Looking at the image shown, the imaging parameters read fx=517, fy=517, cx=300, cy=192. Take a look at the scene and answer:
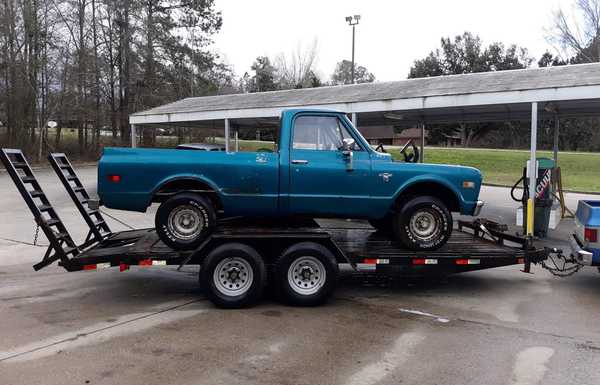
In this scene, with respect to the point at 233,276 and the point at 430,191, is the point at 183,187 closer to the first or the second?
the point at 233,276

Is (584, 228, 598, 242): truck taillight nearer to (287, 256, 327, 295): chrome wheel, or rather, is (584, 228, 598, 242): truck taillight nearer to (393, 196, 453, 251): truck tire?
(393, 196, 453, 251): truck tire

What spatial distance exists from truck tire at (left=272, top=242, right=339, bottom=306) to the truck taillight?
3.43 meters

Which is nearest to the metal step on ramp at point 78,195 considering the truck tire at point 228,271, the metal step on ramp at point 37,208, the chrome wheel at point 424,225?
the metal step on ramp at point 37,208

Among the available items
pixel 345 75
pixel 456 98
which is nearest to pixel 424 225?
pixel 456 98

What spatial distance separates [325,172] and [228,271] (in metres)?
1.75

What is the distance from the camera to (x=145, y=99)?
40.5 meters

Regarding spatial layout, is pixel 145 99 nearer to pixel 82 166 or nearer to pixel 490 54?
pixel 82 166

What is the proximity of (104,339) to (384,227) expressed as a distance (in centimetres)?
433

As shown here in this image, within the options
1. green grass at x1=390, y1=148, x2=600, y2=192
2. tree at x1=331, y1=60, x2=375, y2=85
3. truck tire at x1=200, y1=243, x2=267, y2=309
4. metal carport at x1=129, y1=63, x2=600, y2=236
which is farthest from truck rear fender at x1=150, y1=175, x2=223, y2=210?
tree at x1=331, y1=60, x2=375, y2=85

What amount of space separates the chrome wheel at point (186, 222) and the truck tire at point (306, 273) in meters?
1.11

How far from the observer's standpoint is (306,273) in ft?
20.9

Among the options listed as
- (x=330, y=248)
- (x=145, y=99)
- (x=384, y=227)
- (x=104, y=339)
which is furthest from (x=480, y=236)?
(x=145, y=99)

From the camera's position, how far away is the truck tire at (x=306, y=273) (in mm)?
6270

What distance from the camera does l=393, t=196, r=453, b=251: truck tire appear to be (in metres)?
6.82
